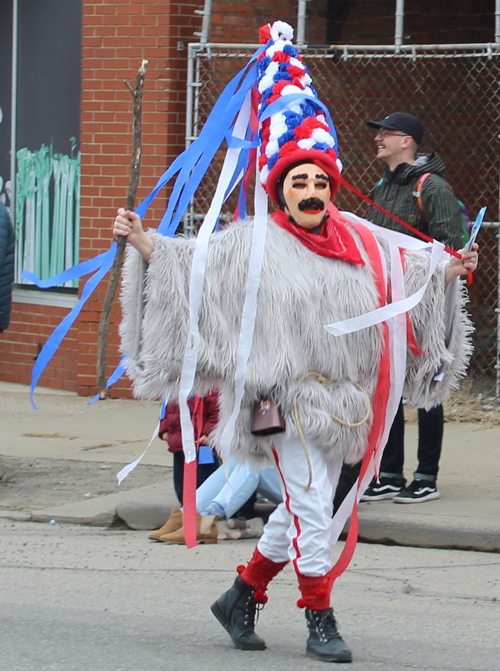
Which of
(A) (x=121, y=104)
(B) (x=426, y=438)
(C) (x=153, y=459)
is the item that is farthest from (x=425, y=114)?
(B) (x=426, y=438)

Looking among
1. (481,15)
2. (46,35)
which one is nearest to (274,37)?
(46,35)

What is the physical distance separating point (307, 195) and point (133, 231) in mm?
630

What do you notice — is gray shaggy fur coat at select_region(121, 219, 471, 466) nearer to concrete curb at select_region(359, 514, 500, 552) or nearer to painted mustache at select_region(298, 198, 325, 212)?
painted mustache at select_region(298, 198, 325, 212)

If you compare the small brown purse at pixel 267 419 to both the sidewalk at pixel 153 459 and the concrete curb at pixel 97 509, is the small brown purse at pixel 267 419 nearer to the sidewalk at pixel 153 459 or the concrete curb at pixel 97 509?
the sidewalk at pixel 153 459

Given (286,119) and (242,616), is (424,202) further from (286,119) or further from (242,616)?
(242,616)

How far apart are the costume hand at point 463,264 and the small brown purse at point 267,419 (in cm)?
88

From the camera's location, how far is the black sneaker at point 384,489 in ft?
20.5

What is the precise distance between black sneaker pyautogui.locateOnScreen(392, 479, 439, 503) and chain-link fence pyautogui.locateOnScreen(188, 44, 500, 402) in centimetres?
293

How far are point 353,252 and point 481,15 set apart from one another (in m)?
7.77

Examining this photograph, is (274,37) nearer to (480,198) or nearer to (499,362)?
(499,362)

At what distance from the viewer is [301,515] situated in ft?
12.9

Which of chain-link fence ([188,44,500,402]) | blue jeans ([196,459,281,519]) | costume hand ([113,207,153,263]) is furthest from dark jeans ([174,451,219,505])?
chain-link fence ([188,44,500,402])

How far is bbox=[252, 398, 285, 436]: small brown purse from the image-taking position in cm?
394

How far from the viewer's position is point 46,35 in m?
10.2
